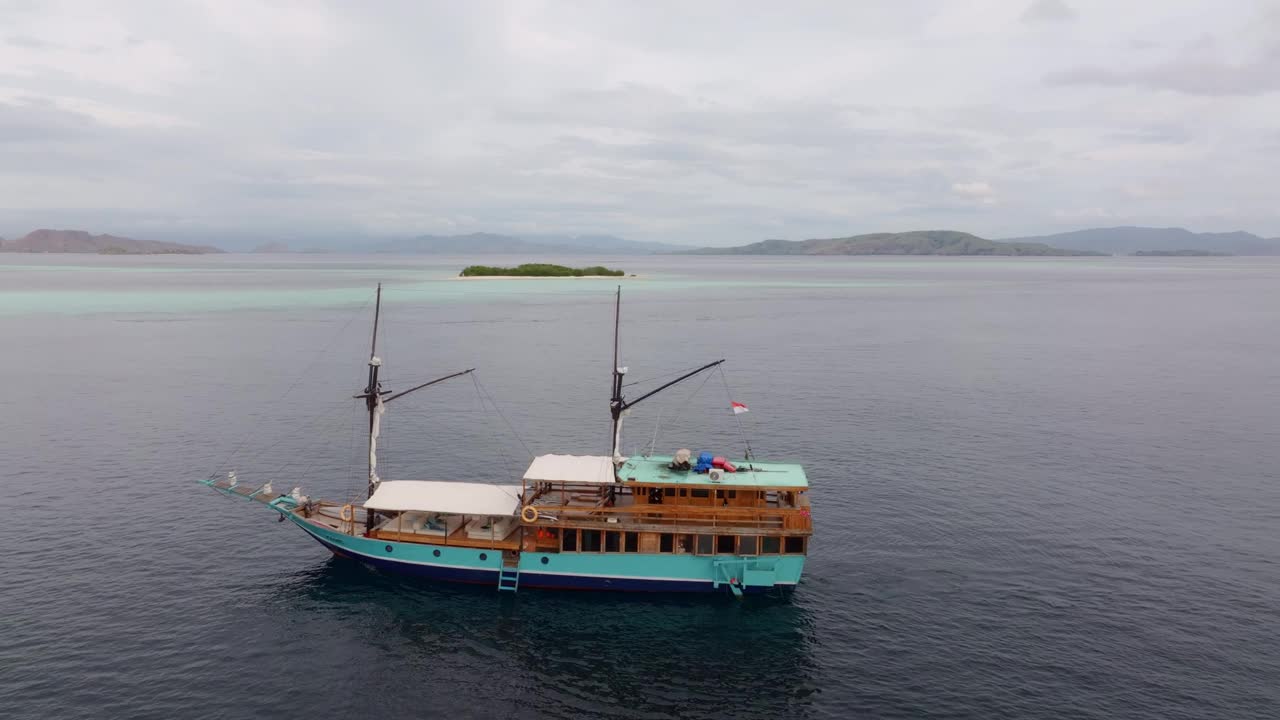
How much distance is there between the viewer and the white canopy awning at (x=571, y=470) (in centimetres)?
4362

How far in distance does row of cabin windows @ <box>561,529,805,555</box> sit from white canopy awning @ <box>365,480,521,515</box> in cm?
397

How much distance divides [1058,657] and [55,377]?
104 meters

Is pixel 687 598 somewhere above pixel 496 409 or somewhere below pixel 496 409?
below

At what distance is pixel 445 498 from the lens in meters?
44.0

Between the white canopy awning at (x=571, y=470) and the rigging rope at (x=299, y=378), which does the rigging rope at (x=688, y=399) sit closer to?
the white canopy awning at (x=571, y=470)

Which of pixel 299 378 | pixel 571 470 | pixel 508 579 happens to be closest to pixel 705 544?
pixel 571 470

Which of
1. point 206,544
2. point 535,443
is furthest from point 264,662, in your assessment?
point 535,443

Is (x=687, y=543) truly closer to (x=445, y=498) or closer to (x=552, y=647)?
(x=552, y=647)

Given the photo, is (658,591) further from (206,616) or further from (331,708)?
(206,616)

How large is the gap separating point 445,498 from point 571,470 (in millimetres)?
6926

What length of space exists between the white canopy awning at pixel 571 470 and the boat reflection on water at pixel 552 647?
5.97 meters

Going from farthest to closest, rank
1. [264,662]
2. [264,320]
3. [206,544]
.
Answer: [264,320]
[206,544]
[264,662]

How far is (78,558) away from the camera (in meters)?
44.6

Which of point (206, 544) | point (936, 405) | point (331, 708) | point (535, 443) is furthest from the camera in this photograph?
point (936, 405)
